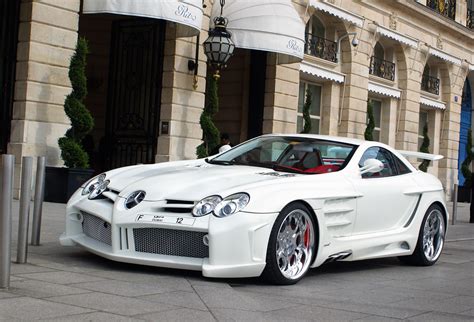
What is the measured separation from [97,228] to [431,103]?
2335 cm

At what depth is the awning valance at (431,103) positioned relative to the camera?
89.6ft

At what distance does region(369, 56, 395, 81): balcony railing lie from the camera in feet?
80.0

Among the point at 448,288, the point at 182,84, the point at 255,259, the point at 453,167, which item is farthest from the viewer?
the point at 453,167

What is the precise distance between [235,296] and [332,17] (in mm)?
17515

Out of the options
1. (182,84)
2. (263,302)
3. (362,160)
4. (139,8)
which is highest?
(139,8)

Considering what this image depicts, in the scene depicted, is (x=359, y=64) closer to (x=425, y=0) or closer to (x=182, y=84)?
(x=425, y=0)

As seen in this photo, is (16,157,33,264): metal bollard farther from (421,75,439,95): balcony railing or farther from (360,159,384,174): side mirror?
(421,75,439,95): balcony railing

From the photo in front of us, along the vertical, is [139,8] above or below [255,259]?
above

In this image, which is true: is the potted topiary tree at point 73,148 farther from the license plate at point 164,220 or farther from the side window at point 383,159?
the license plate at point 164,220

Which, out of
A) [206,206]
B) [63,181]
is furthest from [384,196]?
[63,181]

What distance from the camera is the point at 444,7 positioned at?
28.1 meters

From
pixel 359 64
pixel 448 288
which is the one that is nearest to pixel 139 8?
pixel 448 288

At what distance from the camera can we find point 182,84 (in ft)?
53.4

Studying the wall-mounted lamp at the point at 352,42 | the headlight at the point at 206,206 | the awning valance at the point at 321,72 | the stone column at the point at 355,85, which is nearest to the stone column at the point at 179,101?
the awning valance at the point at 321,72
